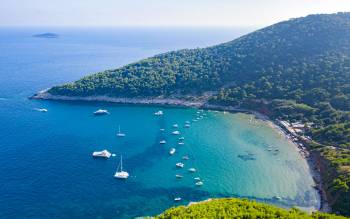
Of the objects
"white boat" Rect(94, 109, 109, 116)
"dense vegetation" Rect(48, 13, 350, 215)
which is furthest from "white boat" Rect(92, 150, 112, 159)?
"dense vegetation" Rect(48, 13, 350, 215)

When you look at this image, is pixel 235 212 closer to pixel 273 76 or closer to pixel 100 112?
pixel 100 112

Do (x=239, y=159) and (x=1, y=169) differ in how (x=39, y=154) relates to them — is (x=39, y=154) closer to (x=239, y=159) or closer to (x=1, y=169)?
(x=1, y=169)

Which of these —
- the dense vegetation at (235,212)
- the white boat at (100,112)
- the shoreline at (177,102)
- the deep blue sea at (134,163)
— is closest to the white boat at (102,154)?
the deep blue sea at (134,163)

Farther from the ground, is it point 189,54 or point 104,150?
point 189,54

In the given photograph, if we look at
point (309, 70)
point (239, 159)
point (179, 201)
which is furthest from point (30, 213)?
point (309, 70)

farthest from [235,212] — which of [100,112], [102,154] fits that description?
[100,112]

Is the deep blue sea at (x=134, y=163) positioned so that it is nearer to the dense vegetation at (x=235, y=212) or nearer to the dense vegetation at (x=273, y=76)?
the dense vegetation at (x=235, y=212)

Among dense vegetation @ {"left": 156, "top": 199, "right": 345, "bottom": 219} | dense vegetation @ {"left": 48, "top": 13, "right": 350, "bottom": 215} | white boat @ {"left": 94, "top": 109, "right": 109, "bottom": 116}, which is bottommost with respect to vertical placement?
dense vegetation @ {"left": 156, "top": 199, "right": 345, "bottom": 219}

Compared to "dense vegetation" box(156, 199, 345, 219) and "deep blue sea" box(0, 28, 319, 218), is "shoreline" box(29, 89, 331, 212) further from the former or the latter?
"dense vegetation" box(156, 199, 345, 219)
